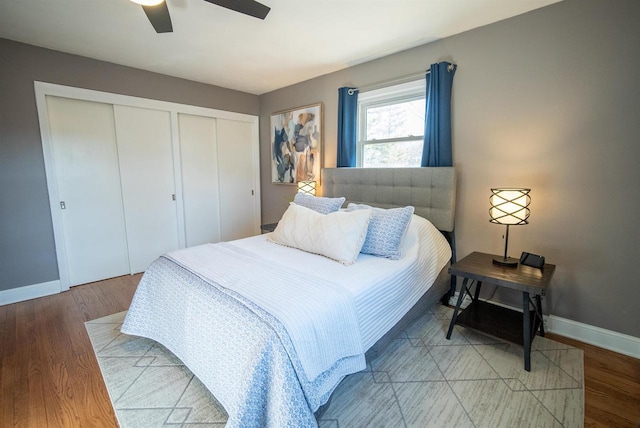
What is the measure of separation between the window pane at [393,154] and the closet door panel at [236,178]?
6.85 ft

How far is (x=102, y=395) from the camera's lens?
1675 millimetres

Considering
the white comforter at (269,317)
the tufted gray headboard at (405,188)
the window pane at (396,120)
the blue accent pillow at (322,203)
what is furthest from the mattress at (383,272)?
A: the window pane at (396,120)

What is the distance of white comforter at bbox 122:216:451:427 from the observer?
3.88 ft

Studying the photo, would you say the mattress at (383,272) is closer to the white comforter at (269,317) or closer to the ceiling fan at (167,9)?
the white comforter at (269,317)

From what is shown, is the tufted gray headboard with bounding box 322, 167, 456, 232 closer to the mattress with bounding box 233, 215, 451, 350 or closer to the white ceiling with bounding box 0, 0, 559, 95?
the mattress with bounding box 233, 215, 451, 350

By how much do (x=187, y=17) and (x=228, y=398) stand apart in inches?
105

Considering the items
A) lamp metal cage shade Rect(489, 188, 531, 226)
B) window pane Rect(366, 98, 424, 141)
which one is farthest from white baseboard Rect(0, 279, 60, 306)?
lamp metal cage shade Rect(489, 188, 531, 226)

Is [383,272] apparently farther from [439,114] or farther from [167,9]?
[167,9]

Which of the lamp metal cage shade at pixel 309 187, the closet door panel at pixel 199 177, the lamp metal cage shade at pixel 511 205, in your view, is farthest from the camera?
the closet door panel at pixel 199 177

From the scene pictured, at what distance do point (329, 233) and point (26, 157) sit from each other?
3153 mm

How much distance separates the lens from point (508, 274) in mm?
1931

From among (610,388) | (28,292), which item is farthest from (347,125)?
(28,292)

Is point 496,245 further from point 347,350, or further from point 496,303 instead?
point 347,350

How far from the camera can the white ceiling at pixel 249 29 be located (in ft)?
6.87
